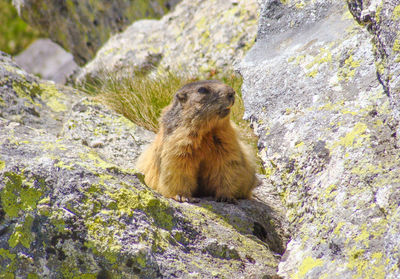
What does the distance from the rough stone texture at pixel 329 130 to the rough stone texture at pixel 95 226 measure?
29.5 inches

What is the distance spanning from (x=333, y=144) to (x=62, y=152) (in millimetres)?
2752

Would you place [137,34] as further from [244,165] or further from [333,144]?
[333,144]

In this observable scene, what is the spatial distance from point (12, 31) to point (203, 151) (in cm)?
2646

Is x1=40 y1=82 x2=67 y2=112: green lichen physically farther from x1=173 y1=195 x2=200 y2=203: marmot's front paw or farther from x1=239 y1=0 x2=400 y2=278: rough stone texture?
x1=239 y1=0 x2=400 y2=278: rough stone texture

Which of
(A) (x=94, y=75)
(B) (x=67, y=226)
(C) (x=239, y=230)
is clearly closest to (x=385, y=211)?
(C) (x=239, y=230)

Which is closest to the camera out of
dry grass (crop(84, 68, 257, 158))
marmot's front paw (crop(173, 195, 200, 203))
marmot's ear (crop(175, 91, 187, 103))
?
marmot's front paw (crop(173, 195, 200, 203))

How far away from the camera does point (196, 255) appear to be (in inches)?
184

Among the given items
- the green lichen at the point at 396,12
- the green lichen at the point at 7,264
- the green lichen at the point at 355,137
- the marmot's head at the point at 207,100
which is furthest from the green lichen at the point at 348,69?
the green lichen at the point at 7,264

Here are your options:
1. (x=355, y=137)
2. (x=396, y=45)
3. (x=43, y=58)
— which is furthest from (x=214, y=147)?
(x=43, y=58)

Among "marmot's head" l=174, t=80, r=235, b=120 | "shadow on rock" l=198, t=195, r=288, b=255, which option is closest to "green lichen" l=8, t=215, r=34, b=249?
"shadow on rock" l=198, t=195, r=288, b=255

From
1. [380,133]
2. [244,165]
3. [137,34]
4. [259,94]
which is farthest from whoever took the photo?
[137,34]

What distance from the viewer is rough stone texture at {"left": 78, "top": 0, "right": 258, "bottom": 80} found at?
12258 mm

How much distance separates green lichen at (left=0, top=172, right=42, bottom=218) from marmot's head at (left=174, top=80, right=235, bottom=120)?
301cm

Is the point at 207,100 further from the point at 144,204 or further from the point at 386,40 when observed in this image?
the point at 386,40
